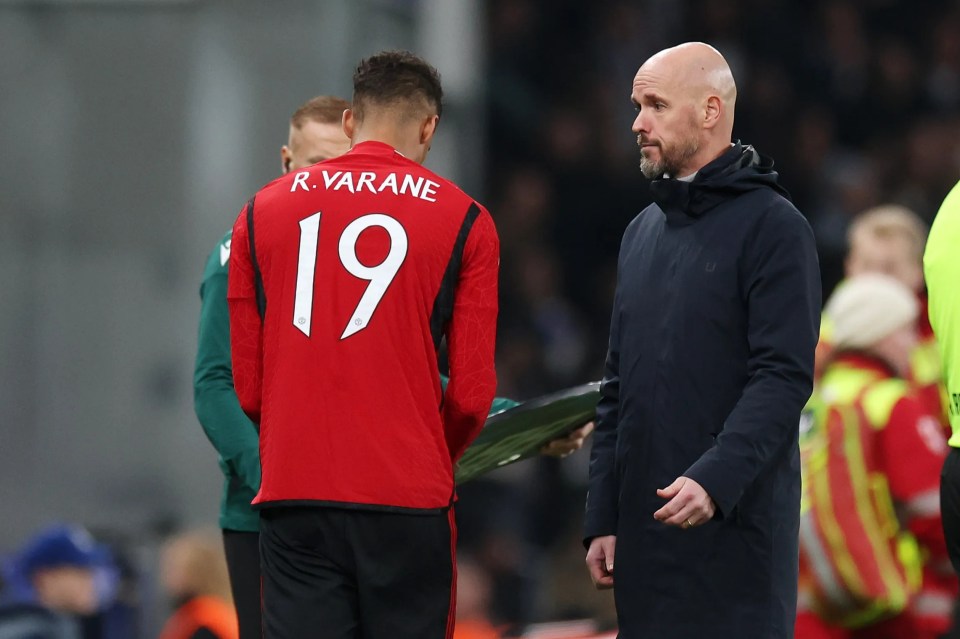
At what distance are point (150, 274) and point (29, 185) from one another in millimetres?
703

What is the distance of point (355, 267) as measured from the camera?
12.0 feet

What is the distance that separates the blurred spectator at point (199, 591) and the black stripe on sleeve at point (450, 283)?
287 cm

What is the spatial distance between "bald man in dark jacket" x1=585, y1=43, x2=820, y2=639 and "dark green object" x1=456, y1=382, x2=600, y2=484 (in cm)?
39

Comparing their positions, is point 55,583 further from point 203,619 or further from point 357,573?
point 357,573

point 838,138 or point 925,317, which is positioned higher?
point 838,138

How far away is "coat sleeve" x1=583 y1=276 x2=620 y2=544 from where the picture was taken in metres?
3.96

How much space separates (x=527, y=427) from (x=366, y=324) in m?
0.90

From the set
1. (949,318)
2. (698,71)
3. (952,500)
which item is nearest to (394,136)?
(698,71)

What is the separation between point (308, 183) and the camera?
377 centimetres

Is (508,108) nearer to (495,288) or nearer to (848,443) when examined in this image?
(848,443)

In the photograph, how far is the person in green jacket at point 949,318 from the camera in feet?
13.9

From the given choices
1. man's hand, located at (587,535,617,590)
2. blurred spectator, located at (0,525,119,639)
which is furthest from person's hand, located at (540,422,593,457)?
blurred spectator, located at (0,525,119,639)

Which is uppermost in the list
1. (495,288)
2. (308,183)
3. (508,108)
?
(508,108)

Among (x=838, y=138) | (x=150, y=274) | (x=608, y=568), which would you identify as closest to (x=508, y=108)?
(x=838, y=138)
